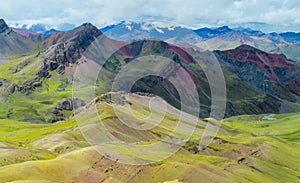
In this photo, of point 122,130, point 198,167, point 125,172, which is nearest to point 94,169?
point 125,172

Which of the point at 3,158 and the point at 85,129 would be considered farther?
the point at 85,129

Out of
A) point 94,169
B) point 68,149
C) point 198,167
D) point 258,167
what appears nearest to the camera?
point 94,169

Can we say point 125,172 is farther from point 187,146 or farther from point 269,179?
point 269,179

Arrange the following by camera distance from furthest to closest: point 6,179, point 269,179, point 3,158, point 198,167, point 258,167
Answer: point 258,167
point 269,179
point 198,167
point 3,158
point 6,179

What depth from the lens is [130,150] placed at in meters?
138

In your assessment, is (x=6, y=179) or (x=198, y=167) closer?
(x=6, y=179)

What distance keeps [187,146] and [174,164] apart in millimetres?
52209

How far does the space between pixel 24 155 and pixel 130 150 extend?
3583 cm

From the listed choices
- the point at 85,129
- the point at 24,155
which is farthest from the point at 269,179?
the point at 24,155

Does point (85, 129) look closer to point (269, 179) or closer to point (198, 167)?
point (198, 167)

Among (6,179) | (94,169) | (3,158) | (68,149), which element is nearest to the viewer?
(6,179)

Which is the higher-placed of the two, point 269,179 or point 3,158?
point 3,158

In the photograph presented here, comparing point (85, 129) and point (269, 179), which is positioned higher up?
point (85, 129)

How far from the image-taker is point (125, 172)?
122 m
